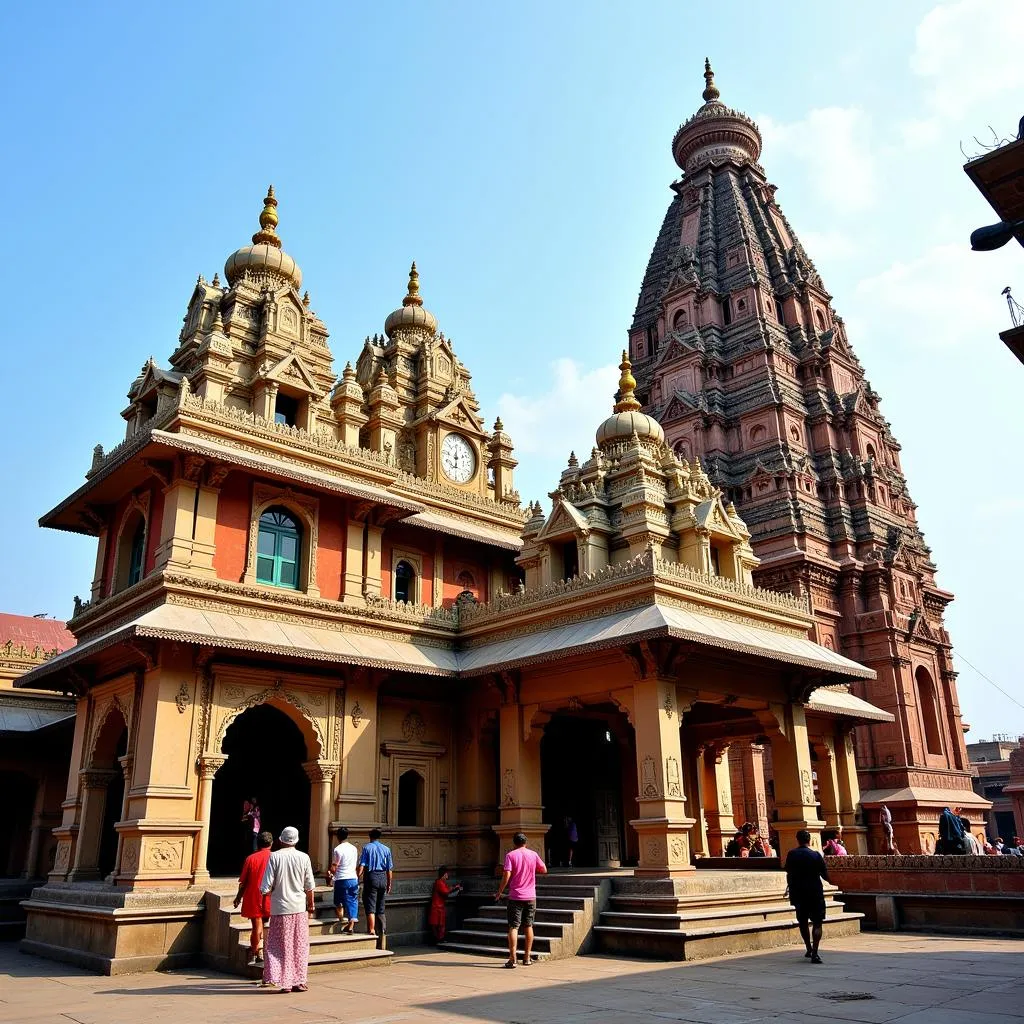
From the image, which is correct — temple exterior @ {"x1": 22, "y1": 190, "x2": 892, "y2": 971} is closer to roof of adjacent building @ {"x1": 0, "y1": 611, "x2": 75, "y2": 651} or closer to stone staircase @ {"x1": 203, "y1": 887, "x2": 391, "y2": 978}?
stone staircase @ {"x1": 203, "y1": 887, "x2": 391, "y2": 978}

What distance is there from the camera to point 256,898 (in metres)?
12.7

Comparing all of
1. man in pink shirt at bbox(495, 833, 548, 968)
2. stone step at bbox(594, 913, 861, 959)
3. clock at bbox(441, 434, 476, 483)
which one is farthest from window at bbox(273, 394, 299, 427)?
stone step at bbox(594, 913, 861, 959)

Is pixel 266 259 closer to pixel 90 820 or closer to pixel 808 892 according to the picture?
pixel 90 820

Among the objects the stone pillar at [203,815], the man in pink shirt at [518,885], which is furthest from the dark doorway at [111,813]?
the man in pink shirt at [518,885]

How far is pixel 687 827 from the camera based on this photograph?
53.2 ft

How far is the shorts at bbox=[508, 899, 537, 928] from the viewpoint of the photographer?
13.9m

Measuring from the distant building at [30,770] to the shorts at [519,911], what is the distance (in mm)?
13753

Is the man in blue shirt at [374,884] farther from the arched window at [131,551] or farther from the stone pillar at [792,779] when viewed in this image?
the stone pillar at [792,779]

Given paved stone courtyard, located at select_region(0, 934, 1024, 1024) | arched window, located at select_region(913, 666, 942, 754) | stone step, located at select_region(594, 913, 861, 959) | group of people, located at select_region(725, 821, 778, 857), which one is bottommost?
paved stone courtyard, located at select_region(0, 934, 1024, 1024)

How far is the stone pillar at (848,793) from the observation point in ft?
78.3

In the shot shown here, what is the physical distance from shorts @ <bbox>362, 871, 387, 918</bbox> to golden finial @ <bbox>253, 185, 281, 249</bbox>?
1807cm

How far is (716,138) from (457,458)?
116 ft

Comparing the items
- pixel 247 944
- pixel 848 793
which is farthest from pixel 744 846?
pixel 247 944

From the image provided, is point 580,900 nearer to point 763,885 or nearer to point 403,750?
point 763,885
